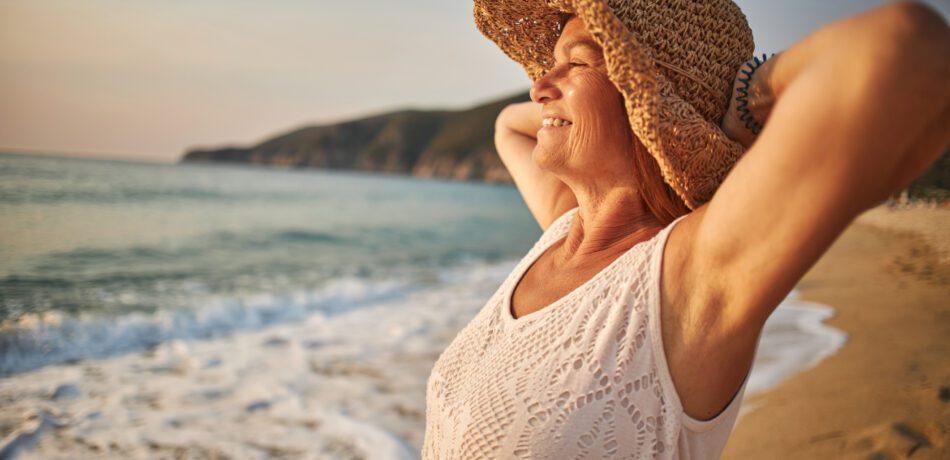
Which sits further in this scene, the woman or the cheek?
the cheek

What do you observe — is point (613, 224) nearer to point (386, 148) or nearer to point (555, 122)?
point (555, 122)

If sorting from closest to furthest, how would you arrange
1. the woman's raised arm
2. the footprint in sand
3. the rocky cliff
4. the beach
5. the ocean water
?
the woman's raised arm, the footprint in sand, the beach, the ocean water, the rocky cliff

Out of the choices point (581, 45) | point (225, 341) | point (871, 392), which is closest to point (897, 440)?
point (871, 392)

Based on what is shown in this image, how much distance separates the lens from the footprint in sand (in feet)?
9.91

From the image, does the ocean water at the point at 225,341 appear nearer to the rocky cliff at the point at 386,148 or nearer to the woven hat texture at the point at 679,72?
the woven hat texture at the point at 679,72

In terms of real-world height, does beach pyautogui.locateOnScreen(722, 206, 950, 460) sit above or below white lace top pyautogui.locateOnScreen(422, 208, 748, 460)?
below

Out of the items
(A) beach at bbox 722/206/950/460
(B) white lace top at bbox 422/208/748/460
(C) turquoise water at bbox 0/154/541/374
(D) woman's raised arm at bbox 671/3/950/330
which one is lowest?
(C) turquoise water at bbox 0/154/541/374

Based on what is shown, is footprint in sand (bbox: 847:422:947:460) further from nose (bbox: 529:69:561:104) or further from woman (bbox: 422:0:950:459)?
nose (bbox: 529:69:561:104)

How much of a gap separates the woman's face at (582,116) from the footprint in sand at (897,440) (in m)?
2.42

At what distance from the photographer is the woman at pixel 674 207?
0.98 meters

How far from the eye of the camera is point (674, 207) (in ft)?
5.38

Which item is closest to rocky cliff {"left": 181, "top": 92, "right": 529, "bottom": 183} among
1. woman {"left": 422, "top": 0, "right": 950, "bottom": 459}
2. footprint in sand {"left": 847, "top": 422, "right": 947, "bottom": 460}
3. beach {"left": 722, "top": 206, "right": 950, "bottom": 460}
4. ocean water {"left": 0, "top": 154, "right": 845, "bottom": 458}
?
ocean water {"left": 0, "top": 154, "right": 845, "bottom": 458}

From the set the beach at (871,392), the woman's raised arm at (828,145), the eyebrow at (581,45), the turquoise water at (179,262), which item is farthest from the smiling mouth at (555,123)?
the turquoise water at (179,262)

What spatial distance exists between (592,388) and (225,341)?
6143 mm
